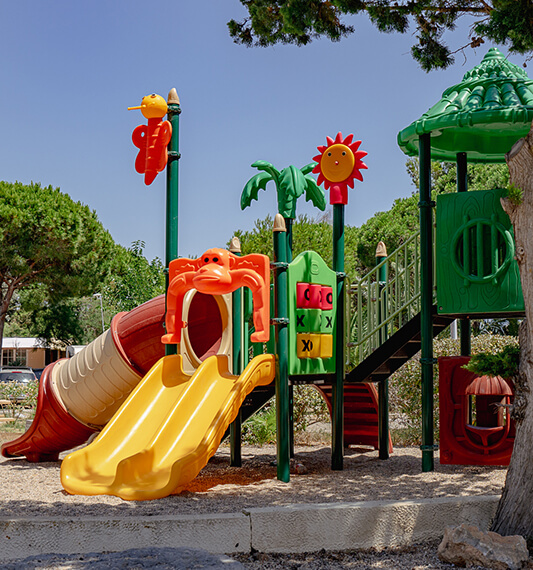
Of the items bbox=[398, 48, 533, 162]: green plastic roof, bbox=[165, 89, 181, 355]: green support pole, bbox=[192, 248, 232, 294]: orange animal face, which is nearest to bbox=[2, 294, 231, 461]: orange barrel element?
bbox=[165, 89, 181, 355]: green support pole

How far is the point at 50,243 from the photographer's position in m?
25.8

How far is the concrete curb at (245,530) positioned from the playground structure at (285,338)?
124cm

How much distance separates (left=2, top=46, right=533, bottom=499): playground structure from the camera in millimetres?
7340

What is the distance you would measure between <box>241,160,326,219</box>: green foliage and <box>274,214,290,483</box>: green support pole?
133 cm

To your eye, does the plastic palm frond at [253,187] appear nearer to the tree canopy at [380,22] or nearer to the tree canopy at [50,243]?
the tree canopy at [380,22]

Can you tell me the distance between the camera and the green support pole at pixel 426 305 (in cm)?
799

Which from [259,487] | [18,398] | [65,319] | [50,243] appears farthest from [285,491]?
[65,319]

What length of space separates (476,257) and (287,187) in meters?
2.54

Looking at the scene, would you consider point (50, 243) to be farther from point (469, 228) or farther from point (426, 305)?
point (469, 228)

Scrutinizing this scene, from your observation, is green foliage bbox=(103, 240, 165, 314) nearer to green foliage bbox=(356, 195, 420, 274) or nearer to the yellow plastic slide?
green foliage bbox=(356, 195, 420, 274)

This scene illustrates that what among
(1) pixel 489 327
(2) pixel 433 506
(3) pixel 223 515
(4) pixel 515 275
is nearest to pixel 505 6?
(4) pixel 515 275

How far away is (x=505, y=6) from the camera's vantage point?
607 cm

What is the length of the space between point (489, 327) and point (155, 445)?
19836 mm

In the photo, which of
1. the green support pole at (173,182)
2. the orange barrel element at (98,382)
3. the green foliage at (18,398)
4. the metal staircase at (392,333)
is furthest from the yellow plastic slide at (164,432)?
the green foliage at (18,398)
